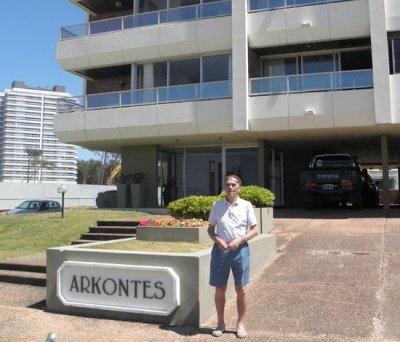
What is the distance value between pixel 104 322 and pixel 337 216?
1110 centimetres

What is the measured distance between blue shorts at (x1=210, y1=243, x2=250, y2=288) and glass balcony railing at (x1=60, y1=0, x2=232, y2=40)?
1507 cm

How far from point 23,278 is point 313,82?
1267 cm

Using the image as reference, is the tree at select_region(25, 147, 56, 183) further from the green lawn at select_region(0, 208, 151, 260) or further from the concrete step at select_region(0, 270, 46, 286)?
the concrete step at select_region(0, 270, 46, 286)

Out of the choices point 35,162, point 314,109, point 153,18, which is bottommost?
point 314,109

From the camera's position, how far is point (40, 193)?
42.8 metres

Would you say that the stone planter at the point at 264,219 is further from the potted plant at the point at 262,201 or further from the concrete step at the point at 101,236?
the concrete step at the point at 101,236

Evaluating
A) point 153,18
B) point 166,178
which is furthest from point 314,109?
point 166,178

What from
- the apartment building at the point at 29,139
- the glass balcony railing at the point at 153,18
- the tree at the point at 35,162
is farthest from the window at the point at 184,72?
the tree at the point at 35,162

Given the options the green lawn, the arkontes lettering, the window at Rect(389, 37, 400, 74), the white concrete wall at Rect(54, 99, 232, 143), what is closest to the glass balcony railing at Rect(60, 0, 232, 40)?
the white concrete wall at Rect(54, 99, 232, 143)

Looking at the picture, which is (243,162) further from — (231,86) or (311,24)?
(311,24)

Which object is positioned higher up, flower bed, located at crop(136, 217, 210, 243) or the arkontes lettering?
flower bed, located at crop(136, 217, 210, 243)

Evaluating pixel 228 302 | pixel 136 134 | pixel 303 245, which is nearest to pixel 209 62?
pixel 136 134

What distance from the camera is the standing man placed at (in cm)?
627

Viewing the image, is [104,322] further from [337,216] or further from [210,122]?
[210,122]
